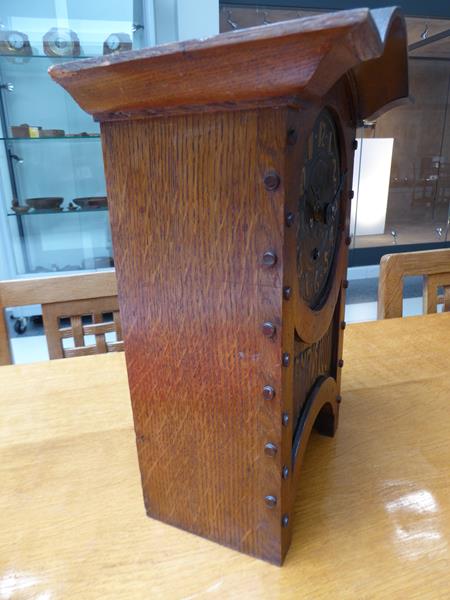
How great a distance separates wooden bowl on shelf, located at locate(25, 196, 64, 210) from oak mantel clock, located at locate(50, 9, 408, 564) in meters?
2.01

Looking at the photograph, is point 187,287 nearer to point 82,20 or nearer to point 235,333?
point 235,333

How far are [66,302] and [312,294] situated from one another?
0.61 m

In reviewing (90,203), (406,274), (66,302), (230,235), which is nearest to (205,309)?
(230,235)

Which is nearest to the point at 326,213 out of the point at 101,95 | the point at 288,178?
the point at 288,178

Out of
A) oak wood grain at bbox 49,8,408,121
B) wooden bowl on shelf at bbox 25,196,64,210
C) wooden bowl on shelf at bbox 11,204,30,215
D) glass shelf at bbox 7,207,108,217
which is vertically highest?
oak wood grain at bbox 49,8,408,121

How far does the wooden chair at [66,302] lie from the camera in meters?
0.88

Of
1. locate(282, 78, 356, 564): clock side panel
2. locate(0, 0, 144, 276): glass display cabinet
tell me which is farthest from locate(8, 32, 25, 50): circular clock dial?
locate(282, 78, 356, 564): clock side panel

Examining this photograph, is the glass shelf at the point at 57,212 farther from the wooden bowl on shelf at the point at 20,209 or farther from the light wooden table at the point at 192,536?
the light wooden table at the point at 192,536

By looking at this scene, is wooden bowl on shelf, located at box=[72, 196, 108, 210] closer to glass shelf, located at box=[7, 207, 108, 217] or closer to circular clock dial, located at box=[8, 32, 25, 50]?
glass shelf, located at box=[7, 207, 108, 217]

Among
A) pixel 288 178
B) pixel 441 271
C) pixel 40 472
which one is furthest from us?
pixel 441 271

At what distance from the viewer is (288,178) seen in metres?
0.33

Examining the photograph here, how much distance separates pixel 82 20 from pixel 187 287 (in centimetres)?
223

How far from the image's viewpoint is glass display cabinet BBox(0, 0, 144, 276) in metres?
2.04

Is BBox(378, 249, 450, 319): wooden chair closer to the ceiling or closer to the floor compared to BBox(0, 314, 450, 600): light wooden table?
closer to the ceiling
